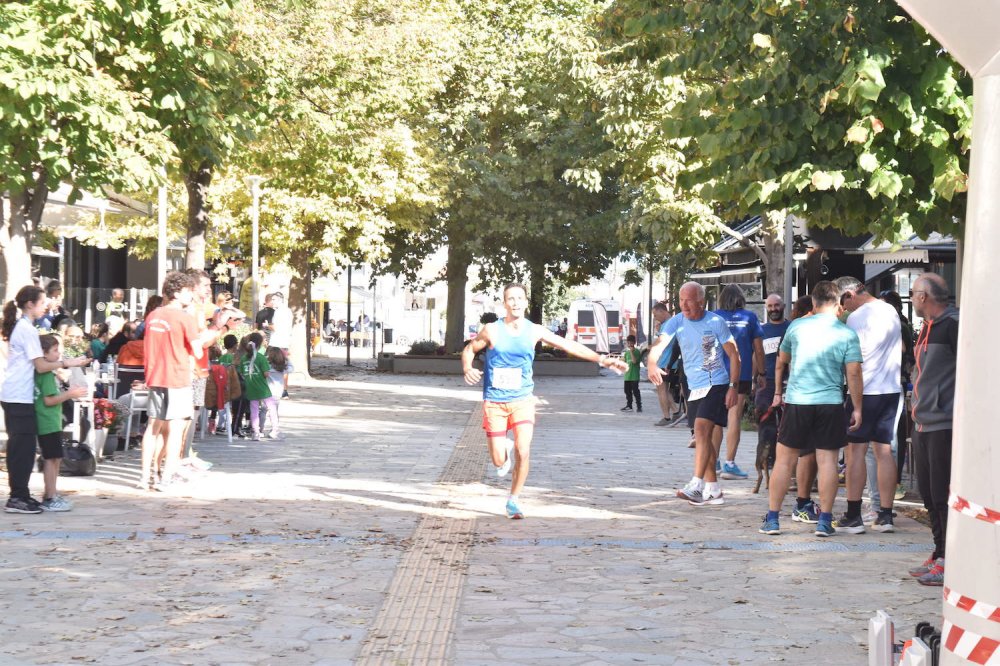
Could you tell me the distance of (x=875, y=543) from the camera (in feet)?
30.9

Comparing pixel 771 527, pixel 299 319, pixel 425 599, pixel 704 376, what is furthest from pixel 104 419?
pixel 299 319

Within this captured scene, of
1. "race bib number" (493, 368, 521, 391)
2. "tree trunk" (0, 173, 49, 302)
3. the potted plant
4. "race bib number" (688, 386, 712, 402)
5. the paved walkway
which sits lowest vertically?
the paved walkway

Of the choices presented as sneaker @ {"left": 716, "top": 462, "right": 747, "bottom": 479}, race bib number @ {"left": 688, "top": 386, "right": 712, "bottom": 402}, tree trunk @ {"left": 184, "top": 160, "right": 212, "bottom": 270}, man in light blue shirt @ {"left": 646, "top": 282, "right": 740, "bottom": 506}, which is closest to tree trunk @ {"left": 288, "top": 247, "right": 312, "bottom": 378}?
tree trunk @ {"left": 184, "top": 160, "right": 212, "bottom": 270}

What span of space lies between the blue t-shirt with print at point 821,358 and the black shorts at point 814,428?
57 mm

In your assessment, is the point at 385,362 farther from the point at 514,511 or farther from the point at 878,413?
the point at 878,413

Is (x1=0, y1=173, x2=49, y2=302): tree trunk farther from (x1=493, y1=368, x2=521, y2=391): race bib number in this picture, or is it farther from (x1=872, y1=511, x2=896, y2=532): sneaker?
(x1=872, y1=511, x2=896, y2=532): sneaker

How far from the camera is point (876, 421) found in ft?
32.4

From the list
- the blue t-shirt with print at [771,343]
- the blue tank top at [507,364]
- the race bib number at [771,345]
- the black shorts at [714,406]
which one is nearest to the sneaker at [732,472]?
the blue t-shirt with print at [771,343]

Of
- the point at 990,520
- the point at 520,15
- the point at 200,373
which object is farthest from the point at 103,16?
the point at 520,15

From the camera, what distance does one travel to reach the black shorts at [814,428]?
969 cm

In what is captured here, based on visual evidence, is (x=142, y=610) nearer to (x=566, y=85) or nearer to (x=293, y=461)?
(x=293, y=461)

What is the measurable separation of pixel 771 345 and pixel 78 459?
6.56m

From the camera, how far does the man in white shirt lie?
9898mm

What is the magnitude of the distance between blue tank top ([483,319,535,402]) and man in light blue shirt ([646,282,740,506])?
4.17 feet
